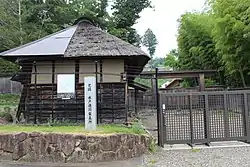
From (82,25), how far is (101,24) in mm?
12967

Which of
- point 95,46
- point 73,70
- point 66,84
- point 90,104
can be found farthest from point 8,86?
point 90,104

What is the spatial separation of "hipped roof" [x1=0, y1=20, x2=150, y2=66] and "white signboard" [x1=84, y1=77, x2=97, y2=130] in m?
3.57

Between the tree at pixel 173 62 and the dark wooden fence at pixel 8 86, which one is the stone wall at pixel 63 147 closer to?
the dark wooden fence at pixel 8 86

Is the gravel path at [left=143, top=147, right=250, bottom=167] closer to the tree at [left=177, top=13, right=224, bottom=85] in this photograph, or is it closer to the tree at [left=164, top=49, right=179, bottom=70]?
the tree at [left=177, top=13, right=224, bottom=85]

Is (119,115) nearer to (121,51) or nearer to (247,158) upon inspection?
(121,51)

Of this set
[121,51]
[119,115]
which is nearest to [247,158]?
[119,115]

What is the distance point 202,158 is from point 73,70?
21.4ft

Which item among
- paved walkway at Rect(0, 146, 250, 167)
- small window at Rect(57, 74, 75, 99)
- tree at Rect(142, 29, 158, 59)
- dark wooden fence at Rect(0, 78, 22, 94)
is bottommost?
paved walkway at Rect(0, 146, 250, 167)

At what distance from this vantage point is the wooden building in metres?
11.1

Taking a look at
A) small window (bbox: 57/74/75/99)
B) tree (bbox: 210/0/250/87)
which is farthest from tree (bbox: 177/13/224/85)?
small window (bbox: 57/74/75/99)

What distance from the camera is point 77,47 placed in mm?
11875

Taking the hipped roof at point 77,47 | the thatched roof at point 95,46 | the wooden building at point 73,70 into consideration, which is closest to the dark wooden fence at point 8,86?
the wooden building at point 73,70

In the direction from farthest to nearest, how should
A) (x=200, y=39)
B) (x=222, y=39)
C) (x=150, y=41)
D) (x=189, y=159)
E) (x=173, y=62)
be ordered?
(x=150, y=41) → (x=173, y=62) → (x=200, y=39) → (x=222, y=39) → (x=189, y=159)

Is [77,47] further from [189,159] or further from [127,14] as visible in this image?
[127,14]
